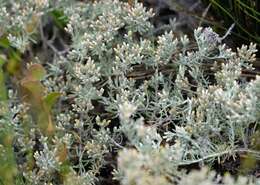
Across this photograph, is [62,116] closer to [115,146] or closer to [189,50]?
[115,146]

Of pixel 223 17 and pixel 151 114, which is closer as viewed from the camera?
pixel 151 114

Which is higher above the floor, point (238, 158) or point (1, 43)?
point (1, 43)

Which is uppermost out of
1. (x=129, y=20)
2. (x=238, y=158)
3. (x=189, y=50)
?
(x=129, y=20)

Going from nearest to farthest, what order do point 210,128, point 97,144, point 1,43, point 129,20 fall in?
point 210,128
point 97,144
point 129,20
point 1,43

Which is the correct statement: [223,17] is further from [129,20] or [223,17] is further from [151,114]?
[151,114]

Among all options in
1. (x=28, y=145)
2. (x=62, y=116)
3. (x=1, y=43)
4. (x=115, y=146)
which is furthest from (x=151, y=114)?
(x=1, y=43)

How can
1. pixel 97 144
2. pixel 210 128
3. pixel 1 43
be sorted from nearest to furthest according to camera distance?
pixel 210 128, pixel 97 144, pixel 1 43

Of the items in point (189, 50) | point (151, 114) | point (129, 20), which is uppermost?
point (129, 20)

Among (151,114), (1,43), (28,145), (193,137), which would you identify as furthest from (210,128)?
(1,43)

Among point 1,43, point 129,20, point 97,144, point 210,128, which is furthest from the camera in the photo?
point 1,43
